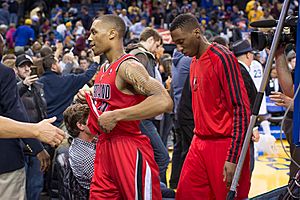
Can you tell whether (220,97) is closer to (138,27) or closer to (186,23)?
(186,23)

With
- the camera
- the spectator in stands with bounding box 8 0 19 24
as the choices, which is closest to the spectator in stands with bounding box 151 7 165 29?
the spectator in stands with bounding box 8 0 19 24

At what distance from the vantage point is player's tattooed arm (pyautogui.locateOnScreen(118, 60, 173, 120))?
3.98 meters

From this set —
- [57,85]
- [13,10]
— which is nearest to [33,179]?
[57,85]

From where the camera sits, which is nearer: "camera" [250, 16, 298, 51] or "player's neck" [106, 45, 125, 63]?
"camera" [250, 16, 298, 51]

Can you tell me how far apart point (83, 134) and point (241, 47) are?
2.27 meters

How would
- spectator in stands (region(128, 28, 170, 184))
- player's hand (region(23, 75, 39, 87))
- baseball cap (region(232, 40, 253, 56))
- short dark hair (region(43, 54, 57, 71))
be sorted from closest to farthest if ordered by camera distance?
1. spectator in stands (region(128, 28, 170, 184))
2. baseball cap (region(232, 40, 253, 56))
3. player's hand (region(23, 75, 39, 87))
4. short dark hair (region(43, 54, 57, 71))

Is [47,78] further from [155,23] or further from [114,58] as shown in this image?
[155,23]

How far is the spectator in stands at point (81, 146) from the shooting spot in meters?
4.59

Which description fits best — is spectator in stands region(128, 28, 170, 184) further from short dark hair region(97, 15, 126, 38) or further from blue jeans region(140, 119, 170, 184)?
short dark hair region(97, 15, 126, 38)

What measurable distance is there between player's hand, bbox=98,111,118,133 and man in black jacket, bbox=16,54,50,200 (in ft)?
5.67

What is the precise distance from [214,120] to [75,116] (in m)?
1.06

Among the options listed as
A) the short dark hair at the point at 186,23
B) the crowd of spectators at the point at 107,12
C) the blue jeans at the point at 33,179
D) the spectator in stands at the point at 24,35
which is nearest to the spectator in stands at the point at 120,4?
the crowd of spectators at the point at 107,12

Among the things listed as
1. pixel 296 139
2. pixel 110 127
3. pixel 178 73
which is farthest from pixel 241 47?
pixel 296 139

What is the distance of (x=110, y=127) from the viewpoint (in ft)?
13.1
